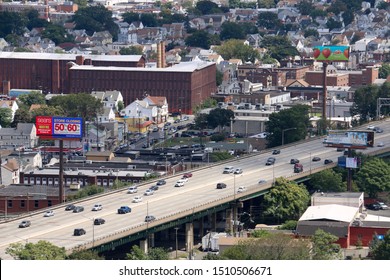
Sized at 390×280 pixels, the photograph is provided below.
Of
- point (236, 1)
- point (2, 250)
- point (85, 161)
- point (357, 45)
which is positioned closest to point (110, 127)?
point (85, 161)

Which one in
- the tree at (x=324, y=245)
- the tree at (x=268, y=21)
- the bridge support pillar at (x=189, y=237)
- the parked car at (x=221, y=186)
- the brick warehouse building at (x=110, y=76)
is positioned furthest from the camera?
the tree at (x=268, y=21)

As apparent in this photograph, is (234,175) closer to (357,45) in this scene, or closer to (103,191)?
(103,191)

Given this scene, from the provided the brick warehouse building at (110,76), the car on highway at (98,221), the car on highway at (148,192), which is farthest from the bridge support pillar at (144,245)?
the brick warehouse building at (110,76)

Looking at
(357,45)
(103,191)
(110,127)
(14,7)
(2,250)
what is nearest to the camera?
(2,250)

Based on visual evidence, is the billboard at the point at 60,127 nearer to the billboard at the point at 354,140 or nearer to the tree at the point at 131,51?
the billboard at the point at 354,140

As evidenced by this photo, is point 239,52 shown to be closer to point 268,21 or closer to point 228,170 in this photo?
point 268,21

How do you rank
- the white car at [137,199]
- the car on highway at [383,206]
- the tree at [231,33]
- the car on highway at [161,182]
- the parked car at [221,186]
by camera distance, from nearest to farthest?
the white car at [137,199] < the car on highway at [383,206] < the parked car at [221,186] < the car on highway at [161,182] < the tree at [231,33]
